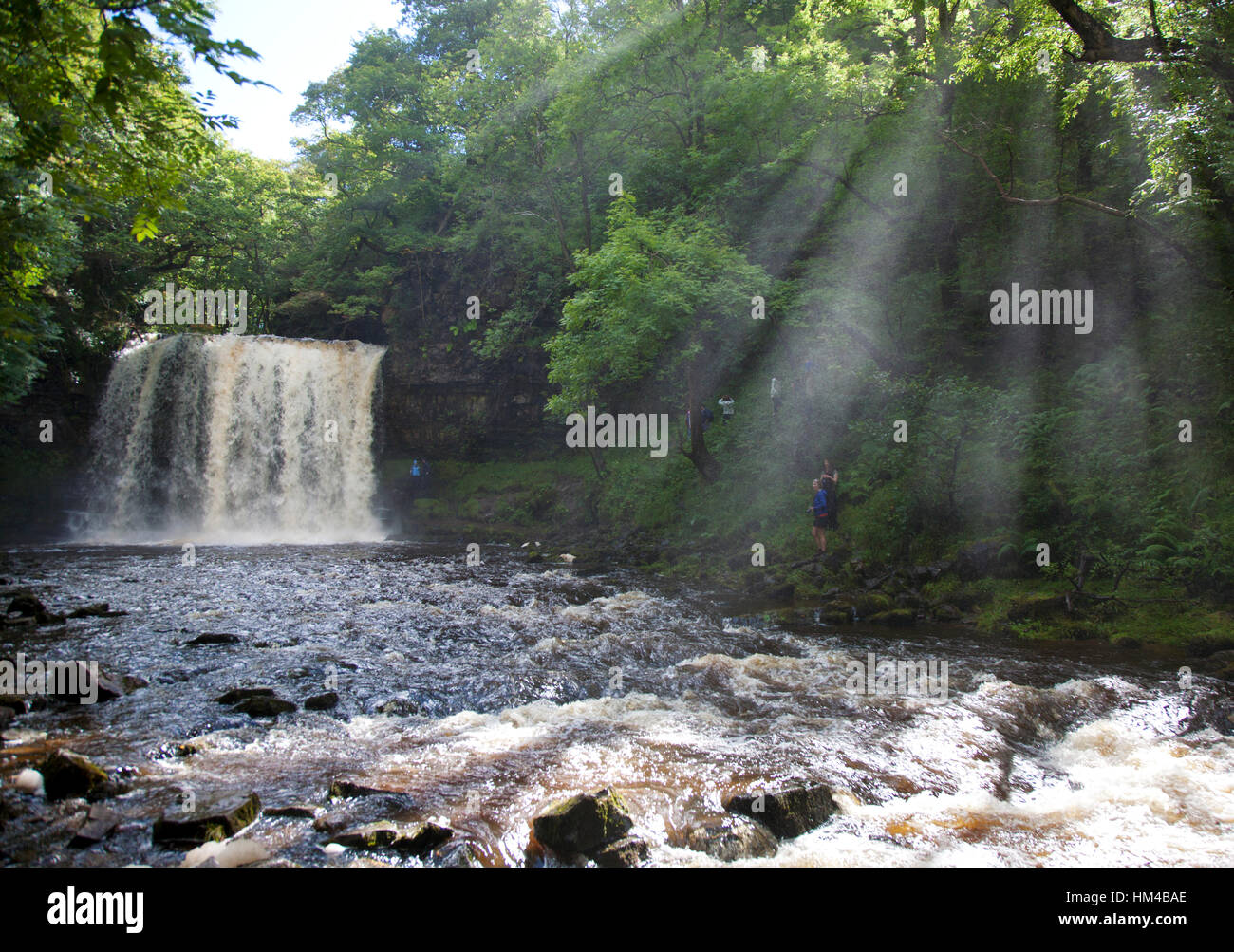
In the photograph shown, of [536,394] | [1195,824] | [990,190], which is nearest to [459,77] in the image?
[536,394]

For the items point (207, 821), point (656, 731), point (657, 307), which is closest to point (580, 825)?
point (656, 731)

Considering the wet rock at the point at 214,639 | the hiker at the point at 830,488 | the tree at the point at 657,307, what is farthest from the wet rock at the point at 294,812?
the tree at the point at 657,307

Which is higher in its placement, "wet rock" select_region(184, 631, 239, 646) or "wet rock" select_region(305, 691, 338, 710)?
"wet rock" select_region(184, 631, 239, 646)

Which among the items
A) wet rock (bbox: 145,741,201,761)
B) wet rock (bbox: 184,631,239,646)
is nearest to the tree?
wet rock (bbox: 184,631,239,646)

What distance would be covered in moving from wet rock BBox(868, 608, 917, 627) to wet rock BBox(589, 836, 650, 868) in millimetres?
8675

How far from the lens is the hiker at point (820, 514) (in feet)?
51.9

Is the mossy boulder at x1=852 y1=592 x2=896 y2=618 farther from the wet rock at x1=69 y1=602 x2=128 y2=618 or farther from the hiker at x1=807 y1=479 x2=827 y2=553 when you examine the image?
the wet rock at x1=69 y1=602 x2=128 y2=618

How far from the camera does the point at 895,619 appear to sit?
12344mm

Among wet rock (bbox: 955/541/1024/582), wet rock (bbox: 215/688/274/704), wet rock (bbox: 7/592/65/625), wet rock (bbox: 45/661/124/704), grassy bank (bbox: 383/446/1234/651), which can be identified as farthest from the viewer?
wet rock (bbox: 955/541/1024/582)

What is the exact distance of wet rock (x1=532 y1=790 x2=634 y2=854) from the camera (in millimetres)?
4957

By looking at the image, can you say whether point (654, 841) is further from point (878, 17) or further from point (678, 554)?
point (878, 17)

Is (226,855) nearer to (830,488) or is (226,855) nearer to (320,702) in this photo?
(320,702)

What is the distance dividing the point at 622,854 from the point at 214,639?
8.69 meters

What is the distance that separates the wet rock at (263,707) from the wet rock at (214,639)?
343 cm
